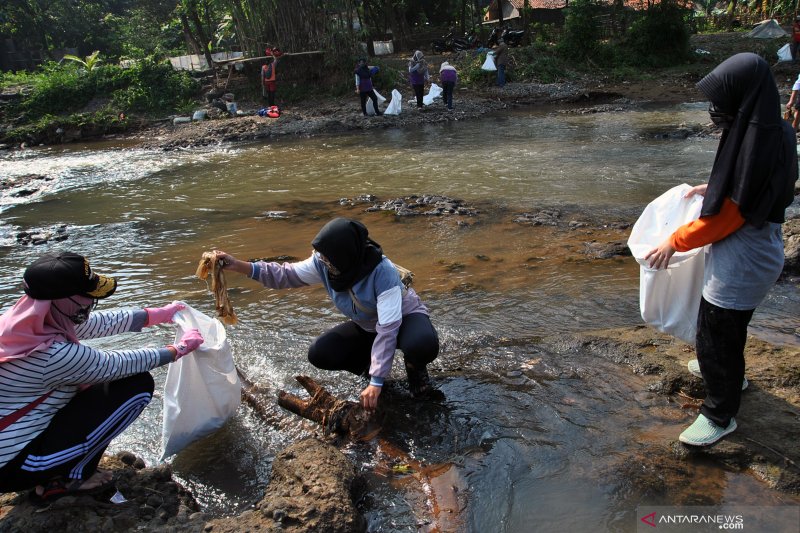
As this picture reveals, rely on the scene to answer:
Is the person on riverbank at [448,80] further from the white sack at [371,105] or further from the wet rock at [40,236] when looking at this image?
the wet rock at [40,236]

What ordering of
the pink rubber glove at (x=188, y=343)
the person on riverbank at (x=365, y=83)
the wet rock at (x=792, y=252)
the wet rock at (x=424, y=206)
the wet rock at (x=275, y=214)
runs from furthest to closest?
1. the person on riverbank at (x=365, y=83)
2. the wet rock at (x=275, y=214)
3. the wet rock at (x=424, y=206)
4. the wet rock at (x=792, y=252)
5. the pink rubber glove at (x=188, y=343)

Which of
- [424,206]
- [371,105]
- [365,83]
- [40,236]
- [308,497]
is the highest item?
[365,83]

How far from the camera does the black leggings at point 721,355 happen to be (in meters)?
2.53

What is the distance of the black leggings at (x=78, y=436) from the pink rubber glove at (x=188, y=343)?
218 millimetres

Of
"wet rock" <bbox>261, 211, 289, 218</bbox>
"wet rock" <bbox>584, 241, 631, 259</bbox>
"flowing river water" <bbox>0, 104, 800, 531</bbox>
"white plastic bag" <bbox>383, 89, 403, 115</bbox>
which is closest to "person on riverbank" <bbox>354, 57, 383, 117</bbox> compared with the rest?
"white plastic bag" <bbox>383, 89, 403, 115</bbox>

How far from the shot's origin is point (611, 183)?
28.5 feet

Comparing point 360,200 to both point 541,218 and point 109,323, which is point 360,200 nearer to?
point 541,218

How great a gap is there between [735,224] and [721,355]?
60cm

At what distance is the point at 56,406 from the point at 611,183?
26.2 ft

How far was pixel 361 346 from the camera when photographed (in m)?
3.47

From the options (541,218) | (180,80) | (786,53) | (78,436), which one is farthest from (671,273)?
(786,53)

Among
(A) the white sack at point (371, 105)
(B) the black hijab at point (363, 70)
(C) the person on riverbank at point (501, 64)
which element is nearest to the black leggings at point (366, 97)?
(A) the white sack at point (371, 105)

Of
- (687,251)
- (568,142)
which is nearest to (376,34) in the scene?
(568,142)

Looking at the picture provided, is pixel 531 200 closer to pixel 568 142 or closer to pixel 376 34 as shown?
pixel 568 142
